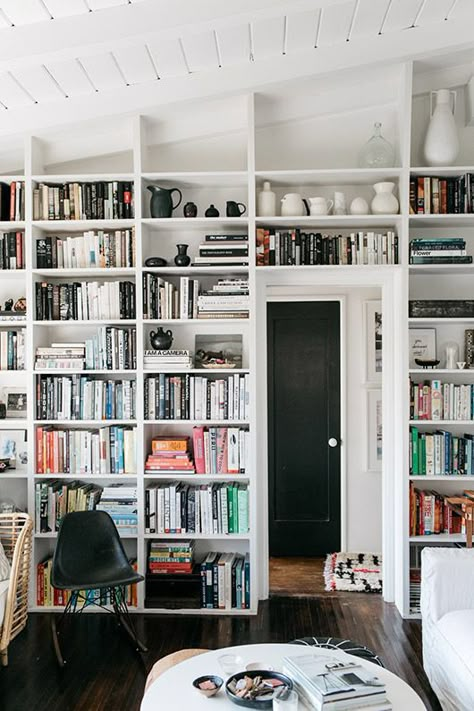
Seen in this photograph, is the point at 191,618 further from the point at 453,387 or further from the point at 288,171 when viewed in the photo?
the point at 288,171

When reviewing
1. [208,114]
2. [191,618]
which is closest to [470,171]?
[208,114]

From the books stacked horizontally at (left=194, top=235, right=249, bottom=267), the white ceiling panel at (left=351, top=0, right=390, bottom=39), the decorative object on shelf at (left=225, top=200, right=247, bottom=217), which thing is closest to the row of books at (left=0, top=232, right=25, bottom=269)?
the books stacked horizontally at (left=194, top=235, right=249, bottom=267)

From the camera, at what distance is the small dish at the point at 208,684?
2.13 metres

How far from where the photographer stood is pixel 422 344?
4133mm

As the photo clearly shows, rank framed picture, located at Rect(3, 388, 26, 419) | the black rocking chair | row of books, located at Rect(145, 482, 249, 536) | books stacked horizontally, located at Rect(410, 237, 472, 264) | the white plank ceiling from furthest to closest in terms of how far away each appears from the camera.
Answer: framed picture, located at Rect(3, 388, 26, 419)
row of books, located at Rect(145, 482, 249, 536)
books stacked horizontally, located at Rect(410, 237, 472, 264)
the black rocking chair
the white plank ceiling

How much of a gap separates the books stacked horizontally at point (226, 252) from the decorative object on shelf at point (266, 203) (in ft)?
0.62

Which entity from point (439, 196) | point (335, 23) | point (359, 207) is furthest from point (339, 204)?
point (335, 23)

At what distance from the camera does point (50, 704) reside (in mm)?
2906

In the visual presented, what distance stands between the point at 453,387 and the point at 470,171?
130 cm

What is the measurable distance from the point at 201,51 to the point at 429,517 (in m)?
3.01

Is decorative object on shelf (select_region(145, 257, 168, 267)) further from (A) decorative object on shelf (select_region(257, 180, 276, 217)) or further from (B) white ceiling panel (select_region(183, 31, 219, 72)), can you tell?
(B) white ceiling panel (select_region(183, 31, 219, 72))

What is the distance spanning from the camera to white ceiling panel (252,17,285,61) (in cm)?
331

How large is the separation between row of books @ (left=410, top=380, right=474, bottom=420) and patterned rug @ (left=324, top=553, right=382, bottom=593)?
4.13 feet

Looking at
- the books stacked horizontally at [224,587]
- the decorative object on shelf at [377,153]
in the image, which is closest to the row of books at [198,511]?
the books stacked horizontally at [224,587]
